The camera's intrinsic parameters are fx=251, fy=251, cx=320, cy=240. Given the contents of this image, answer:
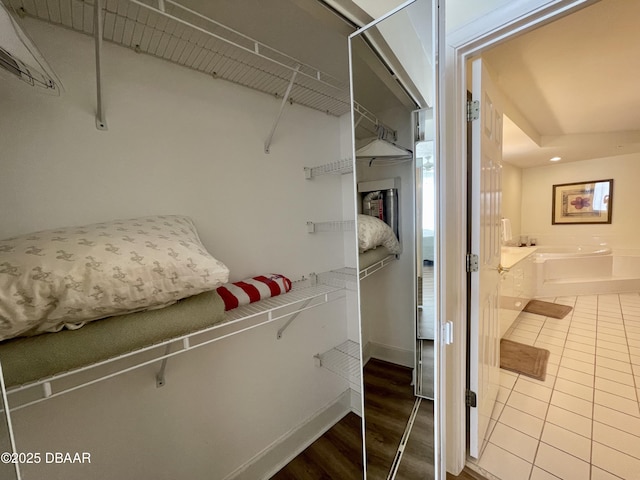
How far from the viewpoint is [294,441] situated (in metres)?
1.47

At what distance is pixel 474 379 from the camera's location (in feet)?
4.51

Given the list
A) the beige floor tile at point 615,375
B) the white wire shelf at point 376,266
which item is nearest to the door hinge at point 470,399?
the white wire shelf at point 376,266

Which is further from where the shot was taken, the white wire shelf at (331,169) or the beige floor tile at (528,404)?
the beige floor tile at (528,404)

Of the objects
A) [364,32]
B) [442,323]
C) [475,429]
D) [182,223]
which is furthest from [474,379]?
[364,32]

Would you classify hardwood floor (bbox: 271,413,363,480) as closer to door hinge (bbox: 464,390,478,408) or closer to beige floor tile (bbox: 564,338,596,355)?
door hinge (bbox: 464,390,478,408)

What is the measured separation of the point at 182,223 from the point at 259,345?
788 millimetres

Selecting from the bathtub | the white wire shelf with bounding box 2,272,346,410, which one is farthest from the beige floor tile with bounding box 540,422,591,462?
the bathtub

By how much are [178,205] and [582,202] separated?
6255mm

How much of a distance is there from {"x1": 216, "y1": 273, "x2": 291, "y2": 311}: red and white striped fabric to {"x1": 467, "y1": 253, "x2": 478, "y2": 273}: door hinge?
3.10 feet

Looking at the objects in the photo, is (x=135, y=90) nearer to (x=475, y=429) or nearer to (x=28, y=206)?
(x=28, y=206)

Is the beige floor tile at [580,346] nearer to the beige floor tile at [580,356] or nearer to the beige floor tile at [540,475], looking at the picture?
the beige floor tile at [580,356]

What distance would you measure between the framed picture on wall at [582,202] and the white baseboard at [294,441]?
17.5 feet

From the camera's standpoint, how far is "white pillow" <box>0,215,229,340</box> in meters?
0.52

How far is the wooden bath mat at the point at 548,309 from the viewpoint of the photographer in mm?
3238
